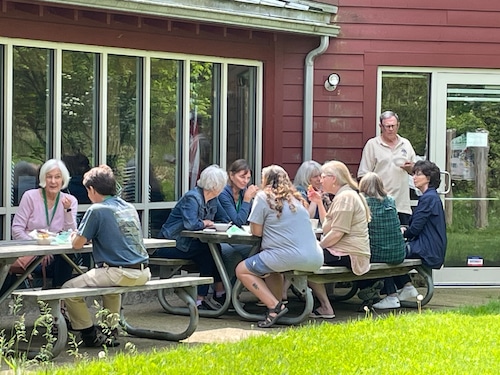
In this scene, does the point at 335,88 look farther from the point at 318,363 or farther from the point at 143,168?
the point at 318,363

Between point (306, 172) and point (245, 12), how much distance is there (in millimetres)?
1554

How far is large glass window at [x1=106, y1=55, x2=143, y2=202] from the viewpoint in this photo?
955 cm

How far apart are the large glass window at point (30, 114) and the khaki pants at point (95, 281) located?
1784 millimetres

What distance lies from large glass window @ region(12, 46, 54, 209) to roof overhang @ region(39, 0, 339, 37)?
728 millimetres

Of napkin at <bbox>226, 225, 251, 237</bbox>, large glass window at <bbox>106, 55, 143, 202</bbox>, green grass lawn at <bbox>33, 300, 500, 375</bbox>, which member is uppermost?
large glass window at <bbox>106, 55, 143, 202</bbox>

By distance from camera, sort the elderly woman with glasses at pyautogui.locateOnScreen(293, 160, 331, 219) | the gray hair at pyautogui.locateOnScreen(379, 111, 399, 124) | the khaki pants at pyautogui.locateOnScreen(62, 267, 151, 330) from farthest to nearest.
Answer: the gray hair at pyautogui.locateOnScreen(379, 111, 399, 124), the elderly woman with glasses at pyautogui.locateOnScreen(293, 160, 331, 219), the khaki pants at pyautogui.locateOnScreen(62, 267, 151, 330)

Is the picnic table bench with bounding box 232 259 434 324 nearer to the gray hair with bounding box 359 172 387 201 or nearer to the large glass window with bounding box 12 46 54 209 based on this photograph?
the gray hair with bounding box 359 172 387 201

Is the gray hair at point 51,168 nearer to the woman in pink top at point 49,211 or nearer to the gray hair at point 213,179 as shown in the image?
the woman in pink top at point 49,211

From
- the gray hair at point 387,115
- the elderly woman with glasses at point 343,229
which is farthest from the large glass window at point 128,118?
the elderly woman with glasses at point 343,229

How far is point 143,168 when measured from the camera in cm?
980

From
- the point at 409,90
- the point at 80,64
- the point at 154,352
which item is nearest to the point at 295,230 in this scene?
the point at 154,352

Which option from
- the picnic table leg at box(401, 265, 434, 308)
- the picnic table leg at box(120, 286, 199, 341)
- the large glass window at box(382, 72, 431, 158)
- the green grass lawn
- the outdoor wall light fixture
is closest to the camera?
the green grass lawn

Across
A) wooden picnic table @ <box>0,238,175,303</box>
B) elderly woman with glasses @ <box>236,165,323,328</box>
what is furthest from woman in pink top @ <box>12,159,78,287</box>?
elderly woman with glasses @ <box>236,165,323,328</box>

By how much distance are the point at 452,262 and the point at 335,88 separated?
7.09 ft
